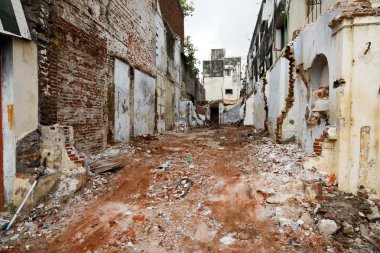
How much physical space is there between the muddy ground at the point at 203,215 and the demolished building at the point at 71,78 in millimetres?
946

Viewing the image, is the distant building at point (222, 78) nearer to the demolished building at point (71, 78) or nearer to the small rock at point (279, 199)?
the demolished building at point (71, 78)

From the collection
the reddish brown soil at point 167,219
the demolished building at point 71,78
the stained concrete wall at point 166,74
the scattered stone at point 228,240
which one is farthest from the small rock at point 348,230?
the stained concrete wall at point 166,74

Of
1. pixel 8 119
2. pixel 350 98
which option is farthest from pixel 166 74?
pixel 350 98

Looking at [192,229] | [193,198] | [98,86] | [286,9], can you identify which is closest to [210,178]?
[193,198]

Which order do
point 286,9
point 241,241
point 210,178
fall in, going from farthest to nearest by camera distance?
point 286,9
point 210,178
point 241,241

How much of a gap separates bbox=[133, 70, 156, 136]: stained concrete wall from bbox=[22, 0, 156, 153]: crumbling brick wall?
146 centimetres

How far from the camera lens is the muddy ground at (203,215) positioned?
3664 millimetres

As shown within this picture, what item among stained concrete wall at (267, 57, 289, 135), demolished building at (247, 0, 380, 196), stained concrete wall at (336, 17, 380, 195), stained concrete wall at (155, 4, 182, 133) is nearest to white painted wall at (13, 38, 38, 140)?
demolished building at (247, 0, 380, 196)

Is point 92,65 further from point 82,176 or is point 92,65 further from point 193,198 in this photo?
point 193,198

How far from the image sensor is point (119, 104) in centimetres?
885

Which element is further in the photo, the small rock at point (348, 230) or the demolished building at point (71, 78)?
the demolished building at point (71, 78)

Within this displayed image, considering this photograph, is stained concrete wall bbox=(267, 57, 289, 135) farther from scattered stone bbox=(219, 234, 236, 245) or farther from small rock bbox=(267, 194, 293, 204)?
scattered stone bbox=(219, 234, 236, 245)

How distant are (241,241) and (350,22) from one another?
397cm

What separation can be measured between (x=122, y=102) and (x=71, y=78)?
3.12 meters
